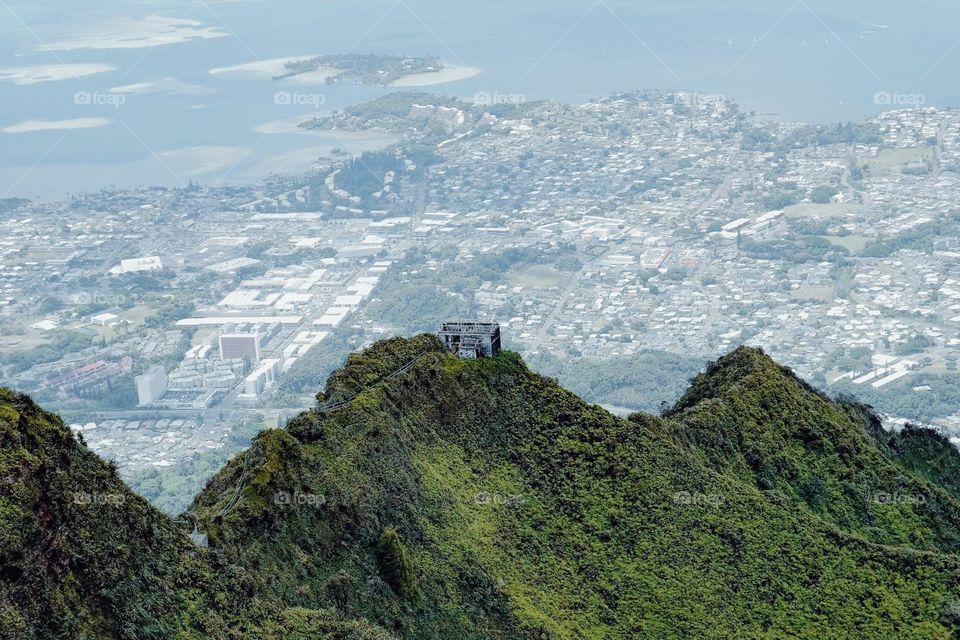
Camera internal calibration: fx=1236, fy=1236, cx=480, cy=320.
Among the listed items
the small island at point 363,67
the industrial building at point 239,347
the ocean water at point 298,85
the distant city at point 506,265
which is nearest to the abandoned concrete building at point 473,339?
the distant city at point 506,265

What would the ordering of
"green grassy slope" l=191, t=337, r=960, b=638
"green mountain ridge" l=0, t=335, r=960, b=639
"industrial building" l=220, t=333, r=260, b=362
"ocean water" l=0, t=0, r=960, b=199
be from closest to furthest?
"green mountain ridge" l=0, t=335, r=960, b=639
"green grassy slope" l=191, t=337, r=960, b=638
"industrial building" l=220, t=333, r=260, b=362
"ocean water" l=0, t=0, r=960, b=199

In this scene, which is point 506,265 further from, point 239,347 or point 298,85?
point 298,85

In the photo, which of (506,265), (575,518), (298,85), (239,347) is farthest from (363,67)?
(575,518)

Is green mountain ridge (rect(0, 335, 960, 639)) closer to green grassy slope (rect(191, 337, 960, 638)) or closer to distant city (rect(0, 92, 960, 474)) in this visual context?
green grassy slope (rect(191, 337, 960, 638))

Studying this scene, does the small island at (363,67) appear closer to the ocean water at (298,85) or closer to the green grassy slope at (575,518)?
the ocean water at (298,85)

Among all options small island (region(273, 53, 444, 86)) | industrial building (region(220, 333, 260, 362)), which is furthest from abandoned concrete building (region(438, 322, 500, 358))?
small island (region(273, 53, 444, 86))

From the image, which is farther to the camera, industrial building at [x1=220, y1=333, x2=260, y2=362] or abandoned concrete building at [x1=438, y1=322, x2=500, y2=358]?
industrial building at [x1=220, y1=333, x2=260, y2=362]

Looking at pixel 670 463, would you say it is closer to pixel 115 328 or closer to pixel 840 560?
pixel 840 560
